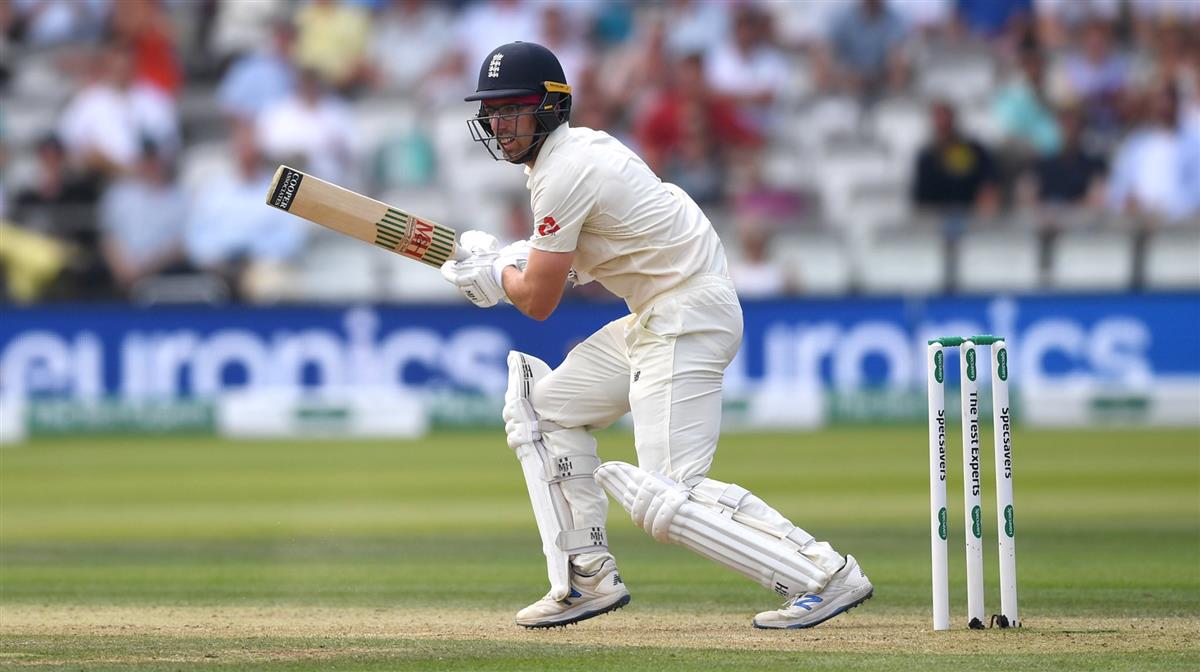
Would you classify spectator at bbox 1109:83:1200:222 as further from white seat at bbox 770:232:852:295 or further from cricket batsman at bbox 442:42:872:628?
cricket batsman at bbox 442:42:872:628

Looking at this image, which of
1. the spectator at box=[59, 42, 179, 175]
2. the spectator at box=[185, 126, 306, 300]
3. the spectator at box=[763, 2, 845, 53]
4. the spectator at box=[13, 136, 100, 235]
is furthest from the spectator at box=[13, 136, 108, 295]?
the spectator at box=[763, 2, 845, 53]

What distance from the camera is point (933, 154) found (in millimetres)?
13953

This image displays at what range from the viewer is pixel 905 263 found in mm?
13656

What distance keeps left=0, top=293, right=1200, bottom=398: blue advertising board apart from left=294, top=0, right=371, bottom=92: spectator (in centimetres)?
303

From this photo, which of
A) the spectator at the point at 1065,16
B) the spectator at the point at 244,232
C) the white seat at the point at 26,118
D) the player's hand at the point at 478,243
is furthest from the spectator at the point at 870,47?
→ the player's hand at the point at 478,243

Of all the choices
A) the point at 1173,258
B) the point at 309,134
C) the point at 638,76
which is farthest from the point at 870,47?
the point at 309,134

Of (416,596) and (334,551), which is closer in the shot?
(416,596)

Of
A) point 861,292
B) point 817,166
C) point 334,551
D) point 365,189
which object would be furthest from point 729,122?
point 334,551

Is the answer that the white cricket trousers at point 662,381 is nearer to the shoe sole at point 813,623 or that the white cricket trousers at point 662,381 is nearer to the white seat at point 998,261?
the shoe sole at point 813,623

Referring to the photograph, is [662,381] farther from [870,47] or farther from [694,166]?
[870,47]

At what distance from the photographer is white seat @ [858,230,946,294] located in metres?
13.6

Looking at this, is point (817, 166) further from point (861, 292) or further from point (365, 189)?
point (365, 189)

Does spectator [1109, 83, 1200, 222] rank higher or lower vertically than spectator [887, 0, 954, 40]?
lower

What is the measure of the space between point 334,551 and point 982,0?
1010cm
